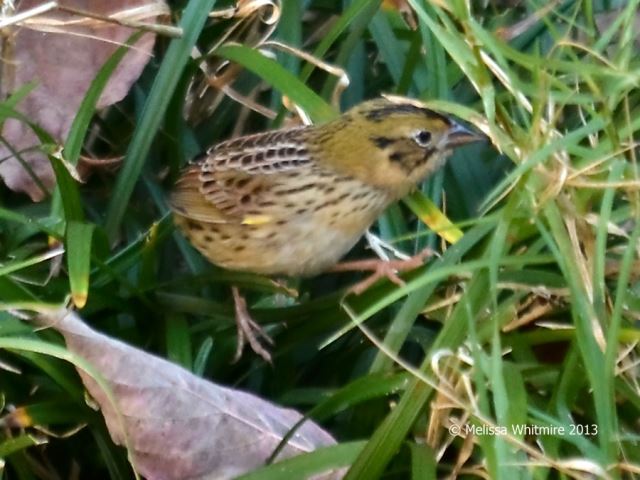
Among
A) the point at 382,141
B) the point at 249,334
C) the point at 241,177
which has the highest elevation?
the point at 382,141

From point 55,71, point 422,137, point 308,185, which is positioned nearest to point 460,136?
point 422,137

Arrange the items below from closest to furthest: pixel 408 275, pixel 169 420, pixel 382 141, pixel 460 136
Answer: pixel 169 420
pixel 408 275
pixel 460 136
pixel 382 141

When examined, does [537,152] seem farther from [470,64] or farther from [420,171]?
[420,171]

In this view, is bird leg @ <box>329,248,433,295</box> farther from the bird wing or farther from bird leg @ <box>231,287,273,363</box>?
the bird wing

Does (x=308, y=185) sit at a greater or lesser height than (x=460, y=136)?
lesser

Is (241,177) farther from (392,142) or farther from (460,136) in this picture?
(460,136)

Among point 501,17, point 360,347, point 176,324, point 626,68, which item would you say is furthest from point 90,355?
point 501,17

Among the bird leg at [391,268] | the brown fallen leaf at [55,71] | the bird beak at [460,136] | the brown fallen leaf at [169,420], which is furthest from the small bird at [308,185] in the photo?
the brown fallen leaf at [169,420]

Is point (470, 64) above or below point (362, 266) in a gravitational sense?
above
